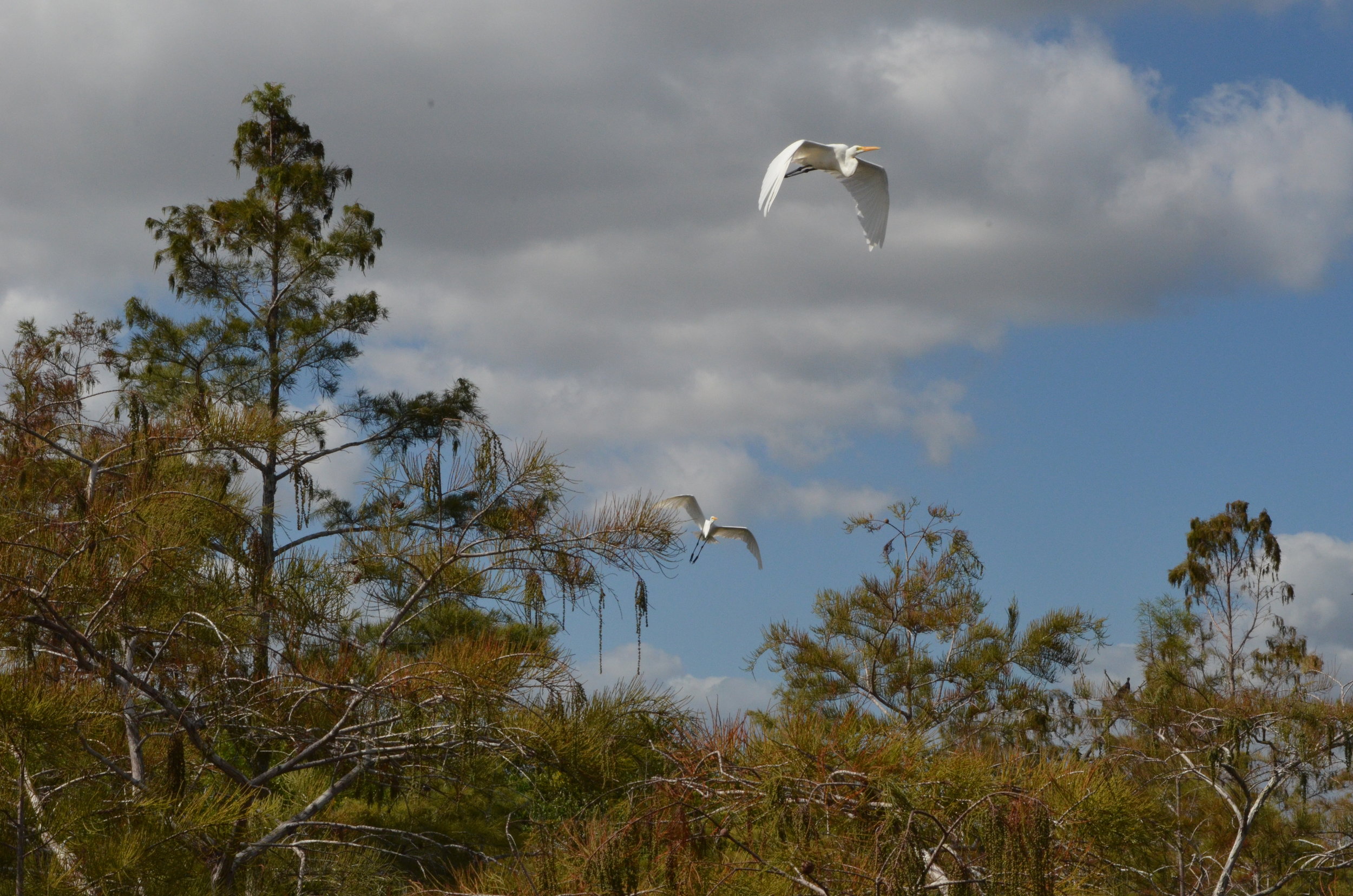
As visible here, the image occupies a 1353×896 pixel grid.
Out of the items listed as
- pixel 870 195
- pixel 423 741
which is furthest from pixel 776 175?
pixel 423 741

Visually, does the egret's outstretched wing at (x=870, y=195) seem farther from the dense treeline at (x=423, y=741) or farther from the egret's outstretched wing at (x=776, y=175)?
the dense treeline at (x=423, y=741)

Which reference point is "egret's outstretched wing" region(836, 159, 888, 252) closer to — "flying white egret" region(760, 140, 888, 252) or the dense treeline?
"flying white egret" region(760, 140, 888, 252)

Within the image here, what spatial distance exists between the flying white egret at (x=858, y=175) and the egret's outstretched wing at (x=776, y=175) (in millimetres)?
486

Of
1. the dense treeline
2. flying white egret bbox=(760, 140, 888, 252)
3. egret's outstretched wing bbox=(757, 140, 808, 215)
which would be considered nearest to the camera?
the dense treeline

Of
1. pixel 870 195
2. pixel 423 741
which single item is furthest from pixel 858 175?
pixel 423 741

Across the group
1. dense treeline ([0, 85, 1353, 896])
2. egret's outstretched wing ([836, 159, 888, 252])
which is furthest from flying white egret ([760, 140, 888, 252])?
dense treeline ([0, 85, 1353, 896])

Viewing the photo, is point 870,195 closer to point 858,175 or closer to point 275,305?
point 858,175

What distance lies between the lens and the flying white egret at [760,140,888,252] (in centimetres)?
776

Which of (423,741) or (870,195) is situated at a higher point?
(870,195)

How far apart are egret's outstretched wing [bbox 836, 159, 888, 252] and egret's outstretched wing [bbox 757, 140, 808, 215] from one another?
771 millimetres

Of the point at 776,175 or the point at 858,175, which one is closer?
the point at 776,175

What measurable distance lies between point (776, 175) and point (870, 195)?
57.4 inches

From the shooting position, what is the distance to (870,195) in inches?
315

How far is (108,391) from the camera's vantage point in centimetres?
658
